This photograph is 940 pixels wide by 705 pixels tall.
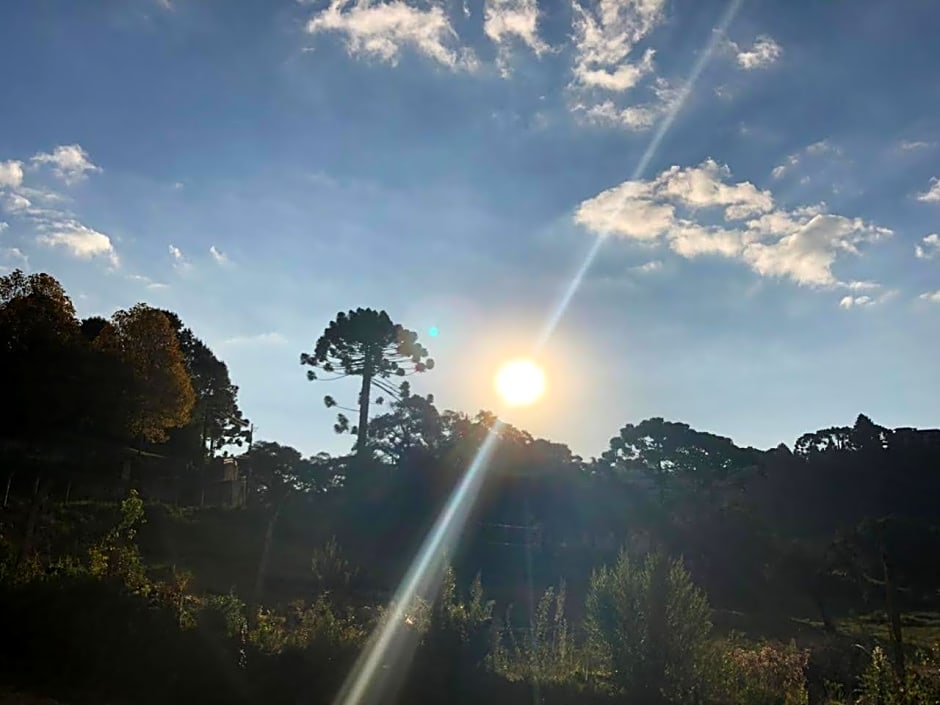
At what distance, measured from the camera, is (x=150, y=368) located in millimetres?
32406

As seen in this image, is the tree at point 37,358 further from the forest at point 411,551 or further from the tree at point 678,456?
the tree at point 678,456

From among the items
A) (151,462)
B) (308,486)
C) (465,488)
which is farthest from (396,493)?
(151,462)

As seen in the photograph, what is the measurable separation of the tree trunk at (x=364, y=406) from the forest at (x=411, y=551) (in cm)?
14

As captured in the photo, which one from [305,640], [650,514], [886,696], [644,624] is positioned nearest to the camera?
[886,696]

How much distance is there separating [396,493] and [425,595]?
70.7 feet

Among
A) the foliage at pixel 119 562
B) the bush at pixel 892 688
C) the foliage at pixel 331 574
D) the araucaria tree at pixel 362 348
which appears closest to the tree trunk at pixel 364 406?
the araucaria tree at pixel 362 348

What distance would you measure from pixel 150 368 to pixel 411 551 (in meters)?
13.6

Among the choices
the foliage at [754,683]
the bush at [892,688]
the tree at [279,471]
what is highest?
the tree at [279,471]

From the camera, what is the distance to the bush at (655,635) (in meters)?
7.66

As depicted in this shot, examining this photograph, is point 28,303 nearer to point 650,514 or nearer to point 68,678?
point 68,678

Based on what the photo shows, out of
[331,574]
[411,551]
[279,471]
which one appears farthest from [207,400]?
[331,574]

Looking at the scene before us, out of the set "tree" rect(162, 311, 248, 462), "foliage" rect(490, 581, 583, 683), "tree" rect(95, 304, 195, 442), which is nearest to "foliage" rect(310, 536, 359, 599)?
"foliage" rect(490, 581, 583, 683)

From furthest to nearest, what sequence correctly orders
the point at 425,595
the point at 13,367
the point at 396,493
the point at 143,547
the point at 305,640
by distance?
the point at 396,493 < the point at 13,367 < the point at 143,547 < the point at 425,595 < the point at 305,640

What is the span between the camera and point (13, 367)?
A: 89.3ft
